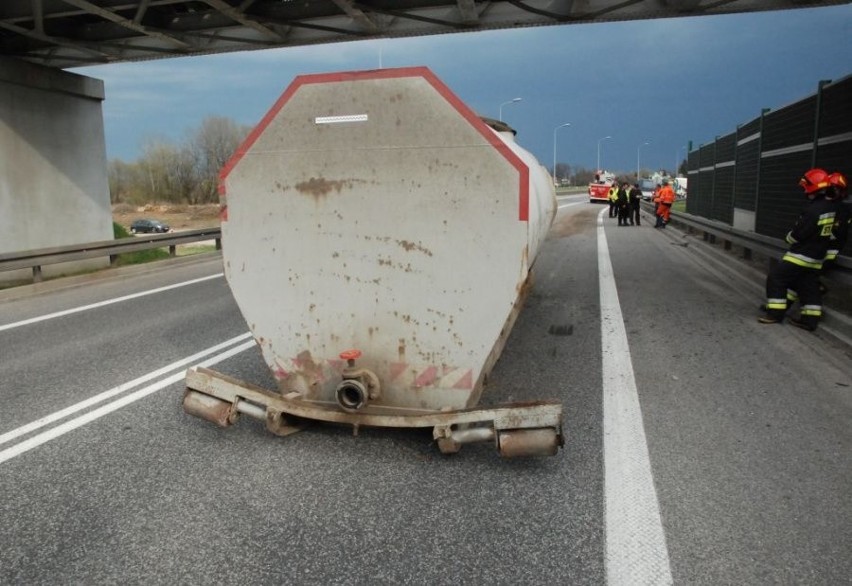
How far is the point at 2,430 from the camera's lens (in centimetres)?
436

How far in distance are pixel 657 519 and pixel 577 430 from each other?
3.75 feet

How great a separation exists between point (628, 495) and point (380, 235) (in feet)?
6.70

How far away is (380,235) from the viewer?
3.82 metres

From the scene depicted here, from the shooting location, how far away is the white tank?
362cm

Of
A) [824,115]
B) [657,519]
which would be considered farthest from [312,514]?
[824,115]

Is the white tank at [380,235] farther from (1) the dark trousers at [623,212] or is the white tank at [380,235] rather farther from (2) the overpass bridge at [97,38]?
(1) the dark trousers at [623,212]

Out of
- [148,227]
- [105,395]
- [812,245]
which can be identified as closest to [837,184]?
[812,245]

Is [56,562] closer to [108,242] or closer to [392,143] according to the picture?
[392,143]

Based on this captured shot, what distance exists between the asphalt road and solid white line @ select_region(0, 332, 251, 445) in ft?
0.07

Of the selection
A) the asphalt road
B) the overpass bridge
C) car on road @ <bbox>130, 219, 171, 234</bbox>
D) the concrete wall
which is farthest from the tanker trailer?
car on road @ <bbox>130, 219, 171, 234</bbox>

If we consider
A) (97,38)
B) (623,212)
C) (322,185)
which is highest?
(97,38)

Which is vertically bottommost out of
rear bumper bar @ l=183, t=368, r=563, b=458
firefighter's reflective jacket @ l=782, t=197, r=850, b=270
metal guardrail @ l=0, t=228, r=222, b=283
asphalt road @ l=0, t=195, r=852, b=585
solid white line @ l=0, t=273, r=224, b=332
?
solid white line @ l=0, t=273, r=224, b=332

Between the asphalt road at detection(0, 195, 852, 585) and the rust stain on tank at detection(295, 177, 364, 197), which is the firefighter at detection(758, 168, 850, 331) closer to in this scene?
the asphalt road at detection(0, 195, 852, 585)

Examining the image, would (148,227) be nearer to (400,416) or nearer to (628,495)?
(400,416)
